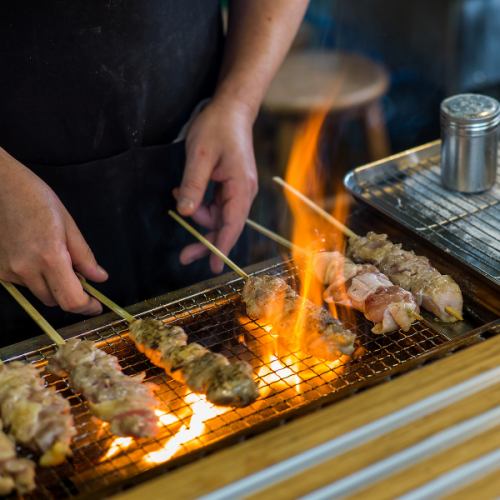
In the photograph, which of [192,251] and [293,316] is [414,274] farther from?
[192,251]

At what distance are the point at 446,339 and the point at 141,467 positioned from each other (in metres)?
1.14

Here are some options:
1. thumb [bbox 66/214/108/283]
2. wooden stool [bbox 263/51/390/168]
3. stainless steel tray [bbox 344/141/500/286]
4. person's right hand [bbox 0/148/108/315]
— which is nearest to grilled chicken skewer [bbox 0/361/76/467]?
person's right hand [bbox 0/148/108/315]

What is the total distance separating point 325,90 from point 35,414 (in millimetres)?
4893

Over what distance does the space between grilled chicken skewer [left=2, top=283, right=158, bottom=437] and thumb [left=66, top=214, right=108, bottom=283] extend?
0.92 ft

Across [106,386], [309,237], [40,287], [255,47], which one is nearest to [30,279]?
[40,287]

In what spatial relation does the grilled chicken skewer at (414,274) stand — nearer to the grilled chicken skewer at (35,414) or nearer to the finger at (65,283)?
the finger at (65,283)

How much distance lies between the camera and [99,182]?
3.66 meters

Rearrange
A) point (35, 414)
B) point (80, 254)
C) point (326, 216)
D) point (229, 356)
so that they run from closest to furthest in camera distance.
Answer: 1. point (35, 414)
2. point (229, 356)
3. point (80, 254)
4. point (326, 216)

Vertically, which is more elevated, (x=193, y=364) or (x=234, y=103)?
(x=234, y=103)

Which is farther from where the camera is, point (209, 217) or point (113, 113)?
point (209, 217)

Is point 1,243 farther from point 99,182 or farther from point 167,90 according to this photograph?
point 167,90

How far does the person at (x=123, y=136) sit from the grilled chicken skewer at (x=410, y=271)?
1.77ft

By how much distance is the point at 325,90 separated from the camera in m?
6.85

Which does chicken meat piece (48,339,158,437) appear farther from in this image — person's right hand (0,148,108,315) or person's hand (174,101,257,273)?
person's hand (174,101,257,273)
